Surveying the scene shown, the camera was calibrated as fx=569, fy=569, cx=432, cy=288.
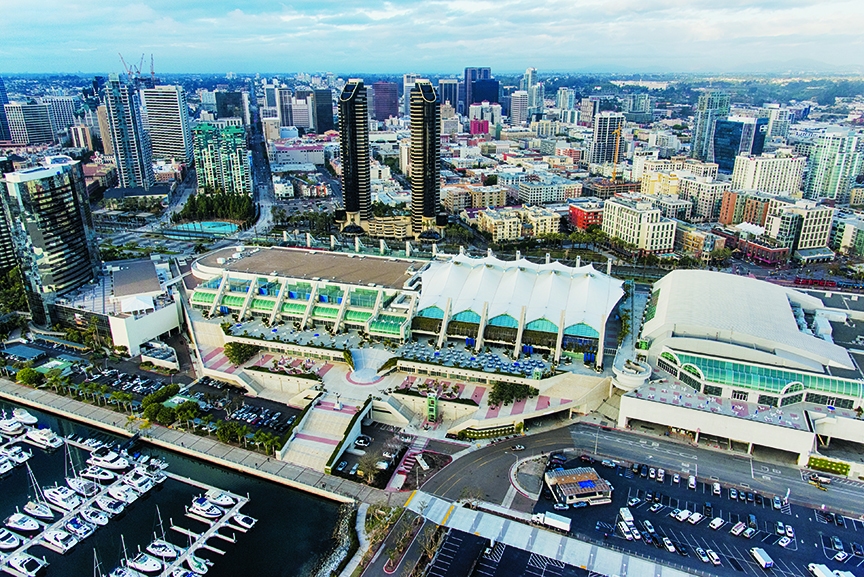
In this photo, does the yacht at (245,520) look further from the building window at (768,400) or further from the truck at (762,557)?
the building window at (768,400)

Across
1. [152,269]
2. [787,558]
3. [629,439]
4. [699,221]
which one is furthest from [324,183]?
[787,558]

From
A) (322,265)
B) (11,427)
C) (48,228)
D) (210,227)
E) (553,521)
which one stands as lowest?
(11,427)

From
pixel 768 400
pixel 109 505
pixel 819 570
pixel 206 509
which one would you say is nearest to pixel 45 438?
pixel 109 505

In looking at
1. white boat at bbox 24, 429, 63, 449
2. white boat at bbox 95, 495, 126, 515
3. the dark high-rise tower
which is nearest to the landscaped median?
white boat at bbox 95, 495, 126, 515

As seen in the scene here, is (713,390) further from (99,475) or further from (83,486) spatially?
(83,486)

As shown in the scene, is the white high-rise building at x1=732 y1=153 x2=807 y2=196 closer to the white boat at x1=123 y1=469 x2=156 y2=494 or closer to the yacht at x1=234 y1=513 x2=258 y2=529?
the yacht at x1=234 y1=513 x2=258 y2=529

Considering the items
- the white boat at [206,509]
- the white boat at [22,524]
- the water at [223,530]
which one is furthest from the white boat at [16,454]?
the white boat at [206,509]
